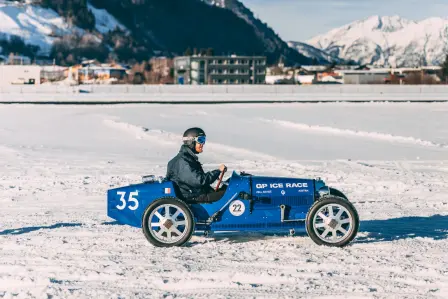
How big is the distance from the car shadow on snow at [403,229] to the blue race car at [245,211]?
0.67 metres

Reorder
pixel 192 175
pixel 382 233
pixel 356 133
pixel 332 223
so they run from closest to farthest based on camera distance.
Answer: pixel 332 223 < pixel 192 175 < pixel 382 233 < pixel 356 133

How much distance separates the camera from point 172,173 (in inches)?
407

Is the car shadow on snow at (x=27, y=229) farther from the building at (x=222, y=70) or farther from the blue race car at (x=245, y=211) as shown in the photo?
the building at (x=222, y=70)

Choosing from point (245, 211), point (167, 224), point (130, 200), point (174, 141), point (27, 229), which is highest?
point (130, 200)

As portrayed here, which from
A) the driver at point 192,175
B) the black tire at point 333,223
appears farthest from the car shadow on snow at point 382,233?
the driver at point 192,175

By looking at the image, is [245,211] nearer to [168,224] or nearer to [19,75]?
[168,224]

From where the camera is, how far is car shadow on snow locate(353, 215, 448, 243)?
10.6m

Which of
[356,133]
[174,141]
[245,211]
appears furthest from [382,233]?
[356,133]

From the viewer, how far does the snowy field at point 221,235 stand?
809 cm

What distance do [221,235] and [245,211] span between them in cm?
99

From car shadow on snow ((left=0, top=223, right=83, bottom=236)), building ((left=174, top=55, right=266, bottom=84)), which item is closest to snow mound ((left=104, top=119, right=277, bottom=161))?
car shadow on snow ((left=0, top=223, right=83, bottom=236))

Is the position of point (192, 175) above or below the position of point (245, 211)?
above

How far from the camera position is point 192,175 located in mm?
10070

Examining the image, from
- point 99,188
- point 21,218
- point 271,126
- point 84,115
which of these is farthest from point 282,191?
point 84,115
